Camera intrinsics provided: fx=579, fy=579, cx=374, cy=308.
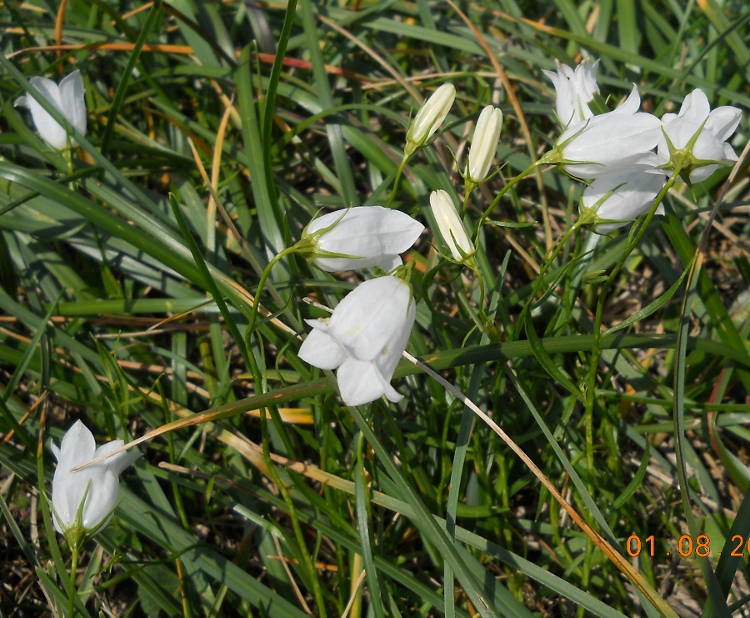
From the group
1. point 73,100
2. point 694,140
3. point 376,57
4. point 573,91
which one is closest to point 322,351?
point 694,140

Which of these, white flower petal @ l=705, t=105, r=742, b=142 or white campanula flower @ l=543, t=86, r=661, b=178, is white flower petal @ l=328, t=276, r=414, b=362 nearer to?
white campanula flower @ l=543, t=86, r=661, b=178

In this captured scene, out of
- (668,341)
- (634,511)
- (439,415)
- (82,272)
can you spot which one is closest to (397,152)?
(439,415)

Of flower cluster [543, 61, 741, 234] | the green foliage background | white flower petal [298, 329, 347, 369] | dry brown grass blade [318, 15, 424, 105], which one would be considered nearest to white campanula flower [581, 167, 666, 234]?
flower cluster [543, 61, 741, 234]

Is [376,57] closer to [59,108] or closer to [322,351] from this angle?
[59,108]

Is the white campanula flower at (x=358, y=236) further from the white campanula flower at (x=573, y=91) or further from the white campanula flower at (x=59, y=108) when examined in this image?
the white campanula flower at (x=59, y=108)

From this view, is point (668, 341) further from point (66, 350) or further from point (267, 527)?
point (66, 350)
